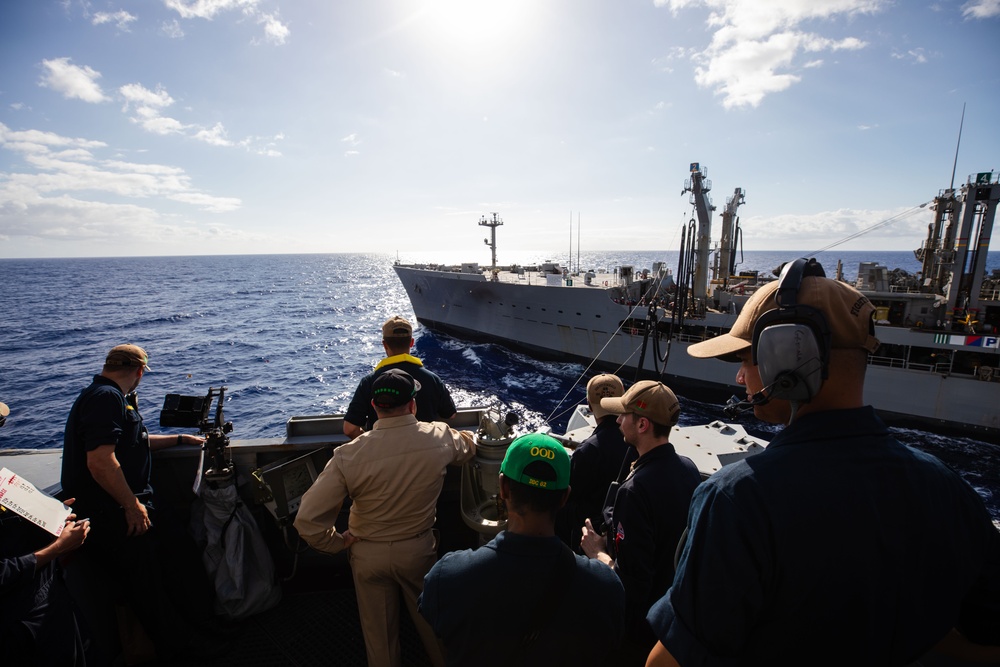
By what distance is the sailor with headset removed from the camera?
3.68ft

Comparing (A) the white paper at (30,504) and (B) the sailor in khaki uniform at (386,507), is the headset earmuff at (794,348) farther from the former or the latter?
(A) the white paper at (30,504)

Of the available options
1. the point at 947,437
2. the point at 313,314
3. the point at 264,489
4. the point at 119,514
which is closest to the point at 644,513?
the point at 264,489

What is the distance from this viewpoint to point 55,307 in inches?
1898

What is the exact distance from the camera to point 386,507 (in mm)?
2709

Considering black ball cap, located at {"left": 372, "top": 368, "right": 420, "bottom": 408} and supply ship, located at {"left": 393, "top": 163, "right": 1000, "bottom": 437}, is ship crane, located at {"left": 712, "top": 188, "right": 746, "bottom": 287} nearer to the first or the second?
supply ship, located at {"left": 393, "top": 163, "right": 1000, "bottom": 437}

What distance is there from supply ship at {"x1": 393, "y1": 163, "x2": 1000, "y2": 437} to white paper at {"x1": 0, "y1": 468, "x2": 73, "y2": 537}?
32.9 feet

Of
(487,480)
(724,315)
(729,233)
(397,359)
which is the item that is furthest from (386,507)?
(729,233)

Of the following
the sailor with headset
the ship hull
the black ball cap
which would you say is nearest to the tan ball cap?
the sailor with headset

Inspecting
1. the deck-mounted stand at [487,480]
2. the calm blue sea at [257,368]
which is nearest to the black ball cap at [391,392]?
the deck-mounted stand at [487,480]

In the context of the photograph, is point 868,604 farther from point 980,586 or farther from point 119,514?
point 119,514

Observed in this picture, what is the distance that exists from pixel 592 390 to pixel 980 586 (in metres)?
2.40

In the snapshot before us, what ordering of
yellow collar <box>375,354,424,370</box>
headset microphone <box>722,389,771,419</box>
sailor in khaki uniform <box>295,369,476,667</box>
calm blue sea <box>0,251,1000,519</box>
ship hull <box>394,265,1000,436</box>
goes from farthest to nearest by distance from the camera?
ship hull <box>394,265,1000,436</box>, calm blue sea <box>0,251,1000,519</box>, yellow collar <box>375,354,424,370</box>, sailor in khaki uniform <box>295,369,476,667</box>, headset microphone <box>722,389,771,419</box>

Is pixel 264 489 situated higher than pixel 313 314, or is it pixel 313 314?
pixel 264 489

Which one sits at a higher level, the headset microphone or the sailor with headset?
the headset microphone
